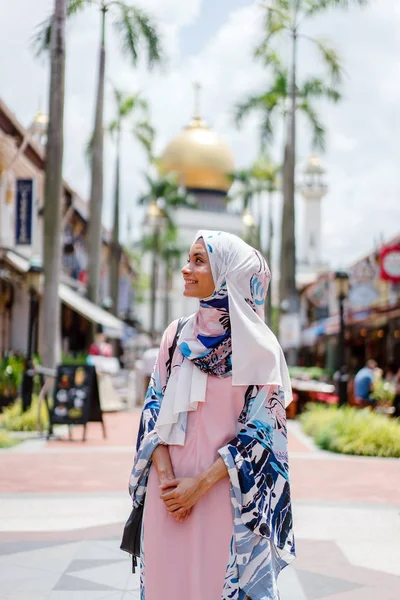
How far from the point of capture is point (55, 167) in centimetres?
1814

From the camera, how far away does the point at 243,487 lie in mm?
3354

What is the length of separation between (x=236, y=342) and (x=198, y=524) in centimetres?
69

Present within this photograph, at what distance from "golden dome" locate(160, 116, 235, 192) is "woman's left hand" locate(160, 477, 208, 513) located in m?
84.2

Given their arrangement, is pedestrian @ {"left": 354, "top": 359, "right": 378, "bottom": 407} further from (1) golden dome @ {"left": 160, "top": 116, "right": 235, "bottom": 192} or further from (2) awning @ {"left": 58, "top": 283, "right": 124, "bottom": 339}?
(1) golden dome @ {"left": 160, "top": 116, "right": 235, "bottom": 192}

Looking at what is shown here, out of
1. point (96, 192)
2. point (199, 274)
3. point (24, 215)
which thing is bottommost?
point (199, 274)

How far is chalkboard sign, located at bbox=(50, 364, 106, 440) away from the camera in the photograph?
13633 mm

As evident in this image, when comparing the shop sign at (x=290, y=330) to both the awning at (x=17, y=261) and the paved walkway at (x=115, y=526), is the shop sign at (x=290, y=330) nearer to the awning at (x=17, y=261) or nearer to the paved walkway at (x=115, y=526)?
the awning at (x=17, y=261)

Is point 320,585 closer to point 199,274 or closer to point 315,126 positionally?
point 199,274

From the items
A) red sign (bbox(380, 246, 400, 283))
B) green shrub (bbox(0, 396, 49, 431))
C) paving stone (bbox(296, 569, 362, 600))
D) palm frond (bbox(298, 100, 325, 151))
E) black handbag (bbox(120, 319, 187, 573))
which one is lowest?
paving stone (bbox(296, 569, 362, 600))

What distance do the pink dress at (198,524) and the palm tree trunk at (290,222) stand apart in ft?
75.7

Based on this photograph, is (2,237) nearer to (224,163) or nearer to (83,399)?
(83,399)

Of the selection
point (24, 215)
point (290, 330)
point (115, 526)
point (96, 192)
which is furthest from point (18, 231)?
point (115, 526)

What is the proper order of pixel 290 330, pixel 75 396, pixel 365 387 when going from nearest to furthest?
pixel 75 396, pixel 365 387, pixel 290 330

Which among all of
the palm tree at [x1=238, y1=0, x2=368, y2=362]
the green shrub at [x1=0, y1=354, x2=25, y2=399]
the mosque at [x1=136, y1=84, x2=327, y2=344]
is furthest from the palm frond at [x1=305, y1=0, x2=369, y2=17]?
the mosque at [x1=136, y1=84, x2=327, y2=344]
